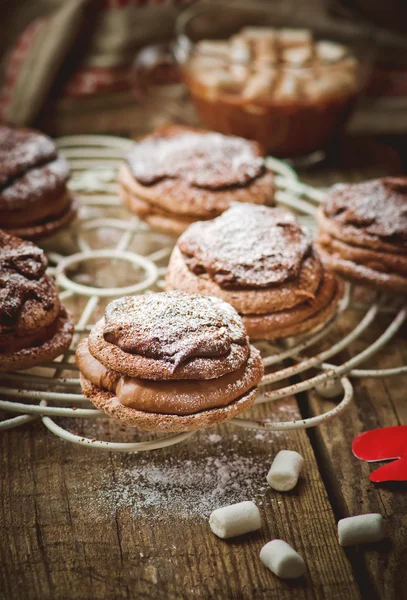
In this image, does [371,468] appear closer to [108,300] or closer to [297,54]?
[108,300]

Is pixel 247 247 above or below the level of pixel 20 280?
below

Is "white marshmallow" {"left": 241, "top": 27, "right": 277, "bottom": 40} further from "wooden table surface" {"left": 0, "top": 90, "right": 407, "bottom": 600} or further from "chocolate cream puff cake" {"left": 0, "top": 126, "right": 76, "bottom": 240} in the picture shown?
"wooden table surface" {"left": 0, "top": 90, "right": 407, "bottom": 600}

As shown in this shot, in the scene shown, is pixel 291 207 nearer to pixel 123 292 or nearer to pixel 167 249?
pixel 167 249

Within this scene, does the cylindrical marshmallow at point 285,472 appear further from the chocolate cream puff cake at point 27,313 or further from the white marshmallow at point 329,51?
the white marshmallow at point 329,51

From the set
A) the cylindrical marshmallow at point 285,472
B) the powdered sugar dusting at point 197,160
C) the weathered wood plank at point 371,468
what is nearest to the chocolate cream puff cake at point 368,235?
the weathered wood plank at point 371,468

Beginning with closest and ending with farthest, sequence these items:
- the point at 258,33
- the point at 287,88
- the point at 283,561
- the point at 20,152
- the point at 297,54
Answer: the point at 283,561 → the point at 20,152 → the point at 287,88 → the point at 297,54 → the point at 258,33

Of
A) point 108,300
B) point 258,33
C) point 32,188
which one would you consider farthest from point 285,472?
point 258,33
